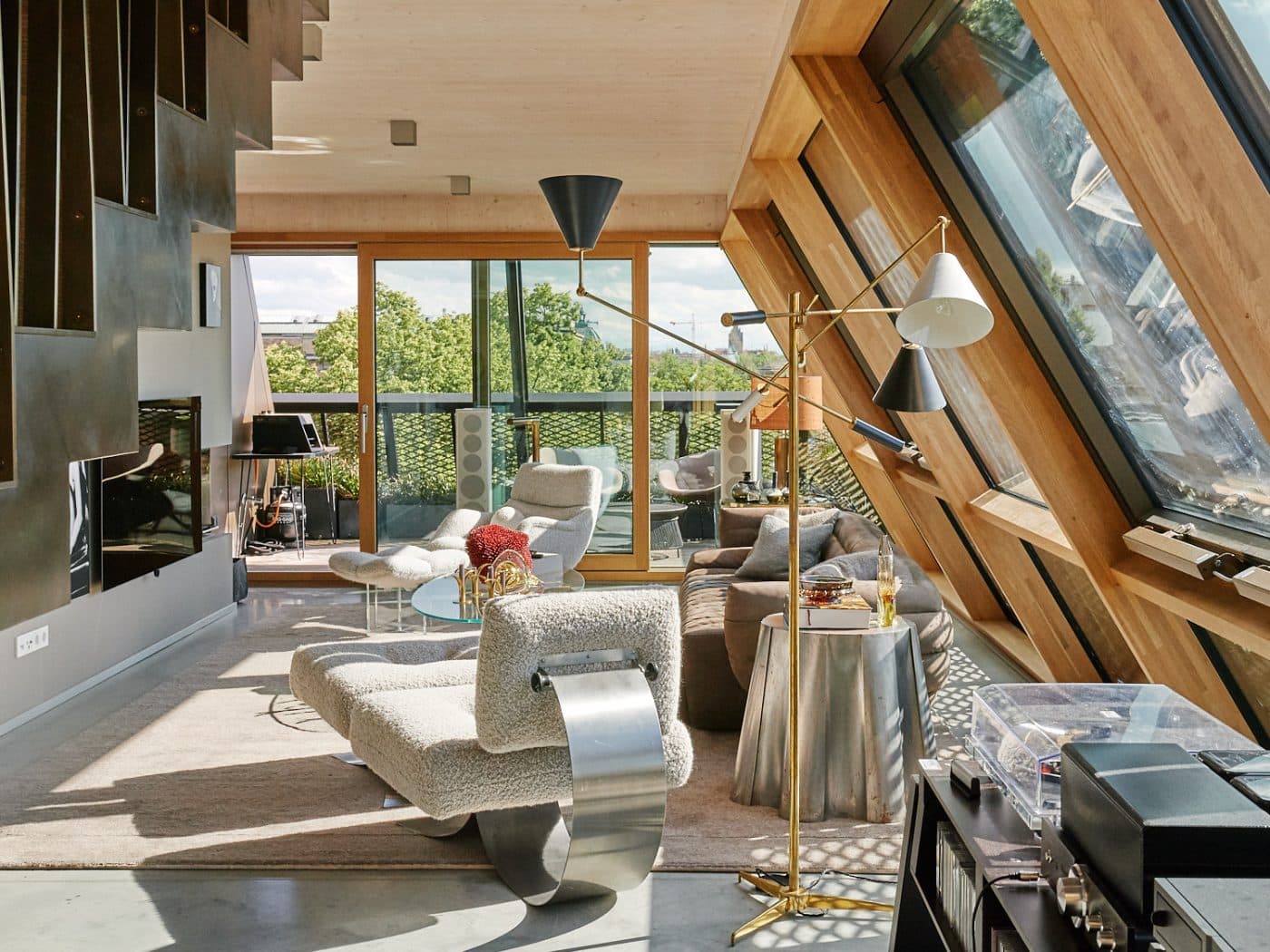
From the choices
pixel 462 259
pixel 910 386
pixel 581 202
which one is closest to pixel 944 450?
pixel 910 386

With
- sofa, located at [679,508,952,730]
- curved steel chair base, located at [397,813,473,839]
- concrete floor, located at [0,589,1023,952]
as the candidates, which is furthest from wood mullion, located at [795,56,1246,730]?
curved steel chair base, located at [397,813,473,839]

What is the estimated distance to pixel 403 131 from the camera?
5672 mm

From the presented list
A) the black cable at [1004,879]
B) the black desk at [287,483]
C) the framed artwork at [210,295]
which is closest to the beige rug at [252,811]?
the black cable at [1004,879]

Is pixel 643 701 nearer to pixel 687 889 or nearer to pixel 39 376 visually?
pixel 687 889

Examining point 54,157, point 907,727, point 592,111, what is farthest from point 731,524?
point 54,157

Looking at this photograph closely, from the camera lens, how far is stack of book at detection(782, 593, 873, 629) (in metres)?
3.51

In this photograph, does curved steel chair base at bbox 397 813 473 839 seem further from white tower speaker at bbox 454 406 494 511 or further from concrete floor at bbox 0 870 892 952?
white tower speaker at bbox 454 406 494 511

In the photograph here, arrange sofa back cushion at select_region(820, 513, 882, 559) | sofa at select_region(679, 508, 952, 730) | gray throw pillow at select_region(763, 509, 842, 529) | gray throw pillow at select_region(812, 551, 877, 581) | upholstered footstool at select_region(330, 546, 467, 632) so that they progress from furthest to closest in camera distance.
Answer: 1. upholstered footstool at select_region(330, 546, 467, 632)
2. gray throw pillow at select_region(763, 509, 842, 529)
3. sofa back cushion at select_region(820, 513, 882, 559)
4. gray throw pillow at select_region(812, 551, 877, 581)
5. sofa at select_region(679, 508, 952, 730)

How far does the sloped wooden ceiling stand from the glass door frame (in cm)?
123

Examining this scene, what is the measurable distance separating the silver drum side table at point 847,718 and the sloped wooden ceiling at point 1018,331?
0.60 meters

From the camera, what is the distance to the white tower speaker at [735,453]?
787 cm

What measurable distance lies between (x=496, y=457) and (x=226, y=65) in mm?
4977

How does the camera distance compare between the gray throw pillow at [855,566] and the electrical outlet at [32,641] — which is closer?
the gray throw pillow at [855,566]

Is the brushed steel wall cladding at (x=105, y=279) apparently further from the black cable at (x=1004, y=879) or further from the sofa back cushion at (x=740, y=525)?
the sofa back cushion at (x=740, y=525)
